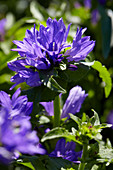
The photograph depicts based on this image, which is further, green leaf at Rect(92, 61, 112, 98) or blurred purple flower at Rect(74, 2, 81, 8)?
blurred purple flower at Rect(74, 2, 81, 8)

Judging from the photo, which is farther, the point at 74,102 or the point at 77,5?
the point at 77,5

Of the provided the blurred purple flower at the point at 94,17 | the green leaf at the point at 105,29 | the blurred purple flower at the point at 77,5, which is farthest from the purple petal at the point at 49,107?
the blurred purple flower at the point at 77,5

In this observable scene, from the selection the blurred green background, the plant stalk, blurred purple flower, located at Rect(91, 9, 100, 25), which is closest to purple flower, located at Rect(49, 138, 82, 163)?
the plant stalk

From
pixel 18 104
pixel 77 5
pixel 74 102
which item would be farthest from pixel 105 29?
pixel 18 104

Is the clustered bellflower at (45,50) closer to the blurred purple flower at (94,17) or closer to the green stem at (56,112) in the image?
the green stem at (56,112)

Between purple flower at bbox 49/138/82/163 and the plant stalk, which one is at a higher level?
the plant stalk

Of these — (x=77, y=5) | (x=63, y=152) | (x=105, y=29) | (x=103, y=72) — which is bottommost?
(x=63, y=152)

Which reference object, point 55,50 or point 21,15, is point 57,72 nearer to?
point 55,50

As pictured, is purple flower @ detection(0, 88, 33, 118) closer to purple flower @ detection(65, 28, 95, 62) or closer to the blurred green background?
purple flower @ detection(65, 28, 95, 62)

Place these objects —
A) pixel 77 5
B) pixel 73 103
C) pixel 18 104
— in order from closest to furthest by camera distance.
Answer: pixel 18 104
pixel 73 103
pixel 77 5

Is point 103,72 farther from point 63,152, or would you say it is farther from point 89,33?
point 89,33
